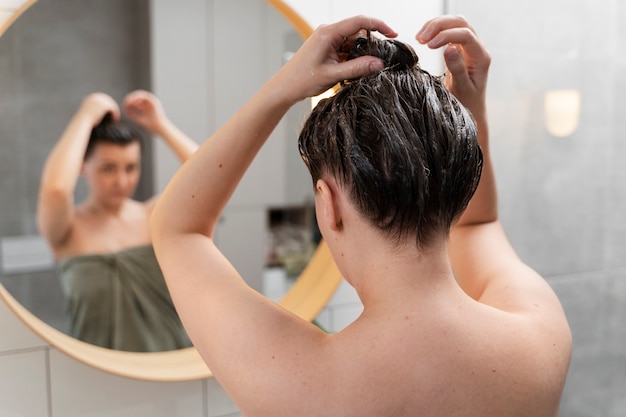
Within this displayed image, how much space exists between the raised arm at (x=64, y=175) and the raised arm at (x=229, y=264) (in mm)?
340

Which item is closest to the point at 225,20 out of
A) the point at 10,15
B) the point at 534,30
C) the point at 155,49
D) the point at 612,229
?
A: the point at 155,49

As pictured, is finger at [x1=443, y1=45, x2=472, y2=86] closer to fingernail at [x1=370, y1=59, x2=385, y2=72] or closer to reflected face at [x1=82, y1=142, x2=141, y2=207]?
fingernail at [x1=370, y1=59, x2=385, y2=72]

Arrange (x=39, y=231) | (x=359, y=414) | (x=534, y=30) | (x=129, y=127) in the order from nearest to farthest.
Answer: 1. (x=359, y=414)
2. (x=39, y=231)
3. (x=129, y=127)
4. (x=534, y=30)

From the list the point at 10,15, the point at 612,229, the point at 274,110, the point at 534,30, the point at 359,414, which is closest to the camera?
the point at 359,414

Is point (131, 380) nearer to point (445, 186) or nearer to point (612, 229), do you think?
point (445, 186)

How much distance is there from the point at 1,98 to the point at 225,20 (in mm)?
384

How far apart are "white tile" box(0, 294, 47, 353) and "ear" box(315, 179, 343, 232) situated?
19.0 inches

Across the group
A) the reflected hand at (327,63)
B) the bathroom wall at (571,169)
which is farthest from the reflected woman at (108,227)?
the reflected hand at (327,63)

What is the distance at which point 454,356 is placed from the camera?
0.52 meters

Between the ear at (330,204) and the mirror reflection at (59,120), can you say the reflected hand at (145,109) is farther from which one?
the ear at (330,204)

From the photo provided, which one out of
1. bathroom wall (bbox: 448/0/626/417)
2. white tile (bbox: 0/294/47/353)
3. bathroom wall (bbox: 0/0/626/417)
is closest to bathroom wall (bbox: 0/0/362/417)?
white tile (bbox: 0/294/47/353)

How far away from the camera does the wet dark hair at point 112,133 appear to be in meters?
0.96

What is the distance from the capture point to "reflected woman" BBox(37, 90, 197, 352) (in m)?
0.92

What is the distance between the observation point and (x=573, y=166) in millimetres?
1264
